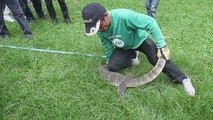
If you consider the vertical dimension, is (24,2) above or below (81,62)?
below

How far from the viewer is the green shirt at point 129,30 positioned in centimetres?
366

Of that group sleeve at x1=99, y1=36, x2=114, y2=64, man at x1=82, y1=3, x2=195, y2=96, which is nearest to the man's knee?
man at x1=82, y1=3, x2=195, y2=96

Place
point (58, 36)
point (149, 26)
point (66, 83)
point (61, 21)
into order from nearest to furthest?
point (149, 26) → point (66, 83) → point (58, 36) → point (61, 21)

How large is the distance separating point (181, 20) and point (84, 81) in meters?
3.40

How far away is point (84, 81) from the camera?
4203mm

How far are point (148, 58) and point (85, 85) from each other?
804 millimetres

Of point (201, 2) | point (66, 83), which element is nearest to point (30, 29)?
point (66, 83)

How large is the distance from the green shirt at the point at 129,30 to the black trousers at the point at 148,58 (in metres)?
0.10

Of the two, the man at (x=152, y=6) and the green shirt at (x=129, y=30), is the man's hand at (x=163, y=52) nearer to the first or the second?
the green shirt at (x=129, y=30)

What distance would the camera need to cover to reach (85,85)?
161 inches

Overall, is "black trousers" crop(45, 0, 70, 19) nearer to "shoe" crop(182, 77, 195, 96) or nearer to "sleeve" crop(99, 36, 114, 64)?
"sleeve" crop(99, 36, 114, 64)

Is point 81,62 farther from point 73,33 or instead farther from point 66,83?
point 73,33

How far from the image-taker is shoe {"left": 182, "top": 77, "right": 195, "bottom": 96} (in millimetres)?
3652

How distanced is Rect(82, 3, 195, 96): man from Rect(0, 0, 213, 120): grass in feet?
0.64
